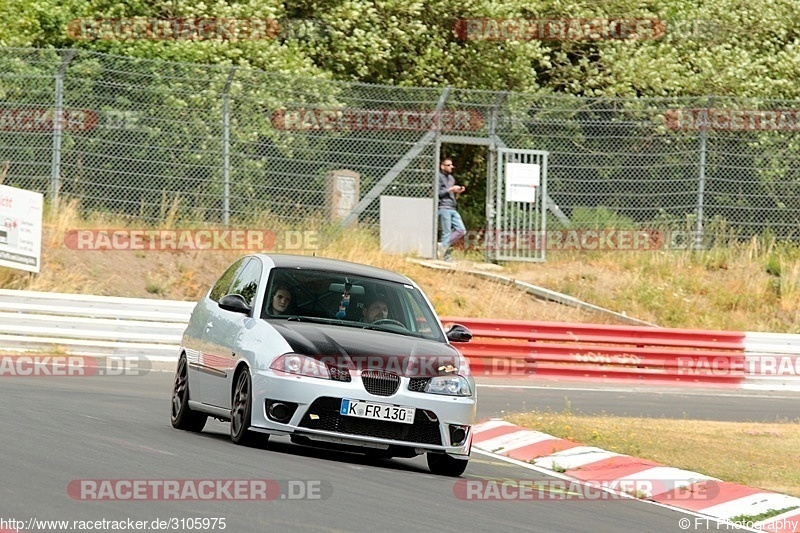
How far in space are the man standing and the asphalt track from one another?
509 inches

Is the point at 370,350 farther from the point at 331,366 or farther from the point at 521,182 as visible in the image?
the point at 521,182

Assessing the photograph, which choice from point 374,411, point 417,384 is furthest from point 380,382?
point 417,384

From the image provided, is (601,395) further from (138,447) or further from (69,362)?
(138,447)

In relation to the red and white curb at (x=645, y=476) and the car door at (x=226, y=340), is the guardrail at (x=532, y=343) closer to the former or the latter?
the red and white curb at (x=645, y=476)

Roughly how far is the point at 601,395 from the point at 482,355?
2309 millimetres

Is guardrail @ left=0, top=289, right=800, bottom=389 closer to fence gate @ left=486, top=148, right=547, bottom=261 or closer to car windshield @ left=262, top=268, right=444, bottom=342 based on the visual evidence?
fence gate @ left=486, top=148, right=547, bottom=261

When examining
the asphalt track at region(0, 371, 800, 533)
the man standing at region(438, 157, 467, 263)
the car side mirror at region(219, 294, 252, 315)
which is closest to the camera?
the asphalt track at region(0, 371, 800, 533)

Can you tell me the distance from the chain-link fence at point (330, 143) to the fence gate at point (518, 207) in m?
0.25

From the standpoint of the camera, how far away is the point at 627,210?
27.7 metres

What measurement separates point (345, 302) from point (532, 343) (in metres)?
11.5

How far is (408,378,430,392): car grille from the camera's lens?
36.4 ft

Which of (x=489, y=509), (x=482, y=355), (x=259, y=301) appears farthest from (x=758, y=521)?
(x=482, y=355)

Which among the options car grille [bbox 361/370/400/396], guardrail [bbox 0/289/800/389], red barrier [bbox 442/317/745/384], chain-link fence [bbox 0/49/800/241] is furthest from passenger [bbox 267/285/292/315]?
chain-link fence [bbox 0/49/800/241]

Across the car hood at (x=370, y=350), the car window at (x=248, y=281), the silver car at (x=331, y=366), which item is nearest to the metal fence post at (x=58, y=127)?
the car window at (x=248, y=281)
